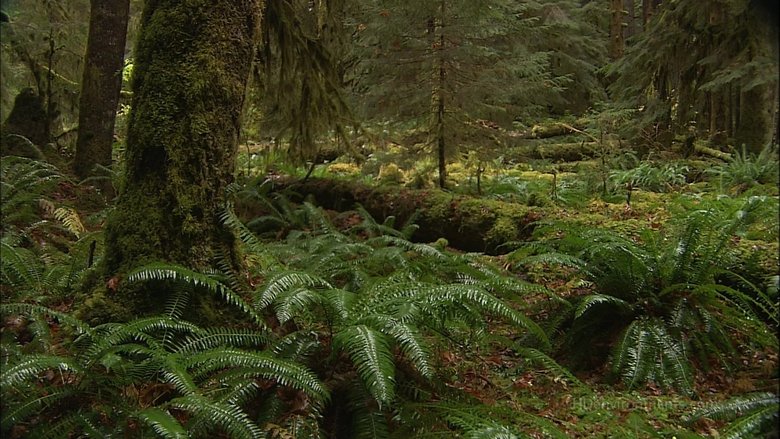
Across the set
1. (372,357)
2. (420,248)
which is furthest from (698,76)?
(372,357)

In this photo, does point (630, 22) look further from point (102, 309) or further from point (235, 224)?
point (102, 309)

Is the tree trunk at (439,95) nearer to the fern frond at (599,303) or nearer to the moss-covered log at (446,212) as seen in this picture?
the moss-covered log at (446,212)

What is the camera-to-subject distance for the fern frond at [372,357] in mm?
2303

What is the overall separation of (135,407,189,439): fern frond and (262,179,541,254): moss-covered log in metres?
3.93

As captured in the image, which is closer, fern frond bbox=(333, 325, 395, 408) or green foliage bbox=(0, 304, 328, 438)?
green foliage bbox=(0, 304, 328, 438)

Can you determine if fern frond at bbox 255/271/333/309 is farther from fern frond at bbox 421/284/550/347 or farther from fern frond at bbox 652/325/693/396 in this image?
fern frond at bbox 652/325/693/396

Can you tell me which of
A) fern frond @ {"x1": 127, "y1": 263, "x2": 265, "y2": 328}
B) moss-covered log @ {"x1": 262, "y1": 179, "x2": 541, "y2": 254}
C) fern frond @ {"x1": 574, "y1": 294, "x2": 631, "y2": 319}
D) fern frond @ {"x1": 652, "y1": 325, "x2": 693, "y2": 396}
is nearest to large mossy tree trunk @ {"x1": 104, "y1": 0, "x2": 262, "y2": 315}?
fern frond @ {"x1": 127, "y1": 263, "x2": 265, "y2": 328}

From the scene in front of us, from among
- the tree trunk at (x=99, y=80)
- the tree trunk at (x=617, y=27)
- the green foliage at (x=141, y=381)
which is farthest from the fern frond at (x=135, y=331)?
the tree trunk at (x=617, y=27)

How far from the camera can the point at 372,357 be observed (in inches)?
95.7

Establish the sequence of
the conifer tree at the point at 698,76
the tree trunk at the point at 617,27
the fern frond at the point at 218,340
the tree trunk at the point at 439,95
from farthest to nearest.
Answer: the tree trunk at the point at 617,27
the tree trunk at the point at 439,95
the conifer tree at the point at 698,76
the fern frond at the point at 218,340

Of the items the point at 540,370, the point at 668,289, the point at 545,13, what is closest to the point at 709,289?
A: the point at 668,289

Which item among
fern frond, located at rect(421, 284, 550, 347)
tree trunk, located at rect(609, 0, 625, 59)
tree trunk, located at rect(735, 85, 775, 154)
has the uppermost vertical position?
tree trunk, located at rect(609, 0, 625, 59)

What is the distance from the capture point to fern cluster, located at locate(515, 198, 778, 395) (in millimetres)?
3240

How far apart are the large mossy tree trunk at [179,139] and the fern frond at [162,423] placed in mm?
1042
